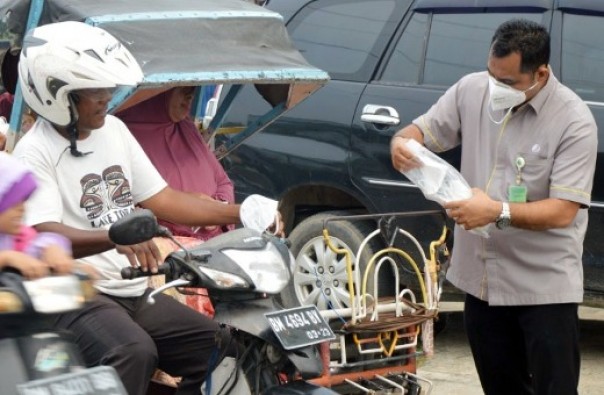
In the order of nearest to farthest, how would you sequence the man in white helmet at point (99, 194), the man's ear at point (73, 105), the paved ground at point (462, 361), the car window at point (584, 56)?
1. the man in white helmet at point (99, 194)
2. the man's ear at point (73, 105)
3. the paved ground at point (462, 361)
4. the car window at point (584, 56)

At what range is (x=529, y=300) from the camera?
5324mm

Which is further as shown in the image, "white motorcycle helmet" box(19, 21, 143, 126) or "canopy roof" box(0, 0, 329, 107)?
"canopy roof" box(0, 0, 329, 107)

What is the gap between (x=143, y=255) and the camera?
174 inches

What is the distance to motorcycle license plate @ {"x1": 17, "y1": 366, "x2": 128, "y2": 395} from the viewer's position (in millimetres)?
3469

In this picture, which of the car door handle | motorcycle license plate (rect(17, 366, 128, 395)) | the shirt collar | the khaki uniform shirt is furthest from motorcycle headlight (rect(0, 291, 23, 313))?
the car door handle

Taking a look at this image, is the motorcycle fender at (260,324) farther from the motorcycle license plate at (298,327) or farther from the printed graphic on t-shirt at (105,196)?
the printed graphic on t-shirt at (105,196)

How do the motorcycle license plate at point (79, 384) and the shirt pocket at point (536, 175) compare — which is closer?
the motorcycle license plate at point (79, 384)

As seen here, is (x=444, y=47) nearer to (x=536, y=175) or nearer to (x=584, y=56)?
(x=584, y=56)

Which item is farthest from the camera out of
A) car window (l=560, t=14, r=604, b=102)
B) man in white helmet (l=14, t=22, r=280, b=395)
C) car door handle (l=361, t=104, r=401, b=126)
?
car door handle (l=361, t=104, r=401, b=126)

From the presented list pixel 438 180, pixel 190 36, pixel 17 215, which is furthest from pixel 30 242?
pixel 438 180

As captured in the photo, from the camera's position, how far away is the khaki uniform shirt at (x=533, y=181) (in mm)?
5230

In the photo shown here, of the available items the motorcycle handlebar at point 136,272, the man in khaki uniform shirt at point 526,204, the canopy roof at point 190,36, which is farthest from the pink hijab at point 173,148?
the motorcycle handlebar at point 136,272

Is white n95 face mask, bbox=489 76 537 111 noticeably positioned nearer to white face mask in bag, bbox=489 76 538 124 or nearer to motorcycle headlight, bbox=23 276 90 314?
white face mask in bag, bbox=489 76 538 124

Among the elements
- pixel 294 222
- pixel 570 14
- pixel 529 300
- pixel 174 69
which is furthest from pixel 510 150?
pixel 294 222
